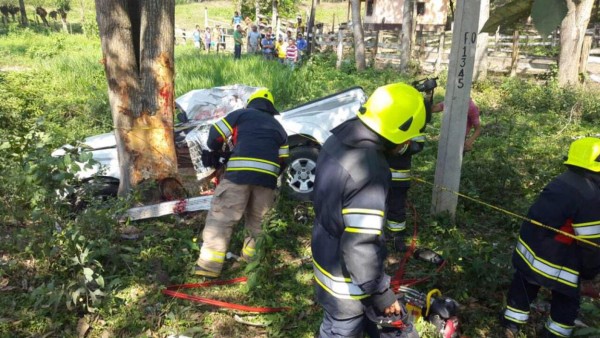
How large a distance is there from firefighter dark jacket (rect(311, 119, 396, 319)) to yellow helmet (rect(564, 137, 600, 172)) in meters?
1.38

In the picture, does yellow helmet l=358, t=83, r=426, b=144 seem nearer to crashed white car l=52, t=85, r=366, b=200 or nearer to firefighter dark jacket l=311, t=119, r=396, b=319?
firefighter dark jacket l=311, t=119, r=396, b=319

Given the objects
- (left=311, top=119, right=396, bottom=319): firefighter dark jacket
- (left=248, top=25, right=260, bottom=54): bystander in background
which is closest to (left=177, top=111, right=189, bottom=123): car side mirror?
(left=311, top=119, right=396, bottom=319): firefighter dark jacket

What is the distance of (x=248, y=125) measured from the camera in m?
3.88

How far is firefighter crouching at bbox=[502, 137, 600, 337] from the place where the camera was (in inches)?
106

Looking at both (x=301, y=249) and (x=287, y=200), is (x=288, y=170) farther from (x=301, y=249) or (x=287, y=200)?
(x=301, y=249)

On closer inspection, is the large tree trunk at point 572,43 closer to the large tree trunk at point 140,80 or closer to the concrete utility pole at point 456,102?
the concrete utility pole at point 456,102

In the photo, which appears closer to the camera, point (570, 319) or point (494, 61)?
point (570, 319)

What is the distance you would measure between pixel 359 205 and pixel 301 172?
10.4ft

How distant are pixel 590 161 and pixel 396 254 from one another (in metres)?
1.96

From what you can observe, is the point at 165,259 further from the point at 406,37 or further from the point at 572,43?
the point at 406,37

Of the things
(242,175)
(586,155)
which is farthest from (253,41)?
(586,155)

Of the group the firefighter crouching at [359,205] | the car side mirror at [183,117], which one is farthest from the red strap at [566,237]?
the car side mirror at [183,117]

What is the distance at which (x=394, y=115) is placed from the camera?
7.22 ft

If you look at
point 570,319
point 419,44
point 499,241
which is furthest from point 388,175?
point 419,44
